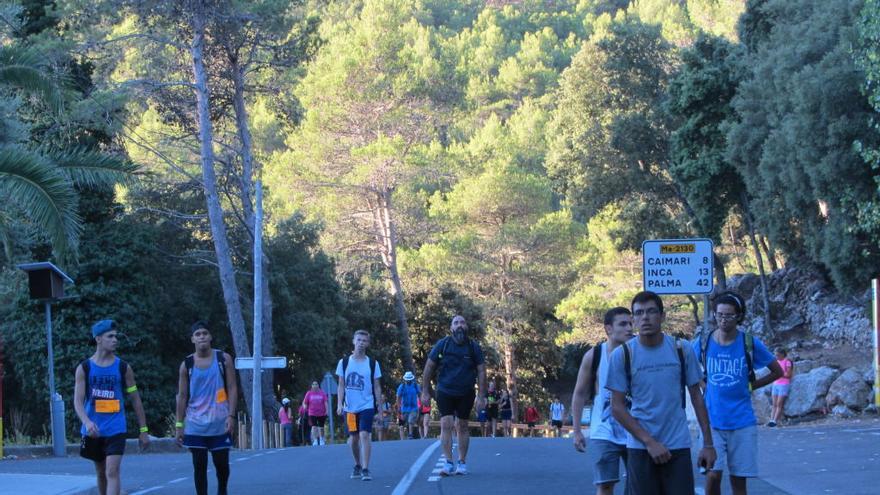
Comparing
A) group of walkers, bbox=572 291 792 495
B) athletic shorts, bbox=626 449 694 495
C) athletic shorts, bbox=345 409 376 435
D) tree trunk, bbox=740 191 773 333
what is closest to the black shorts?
athletic shorts, bbox=345 409 376 435

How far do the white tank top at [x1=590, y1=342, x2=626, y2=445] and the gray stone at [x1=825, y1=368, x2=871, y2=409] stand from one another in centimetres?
1891

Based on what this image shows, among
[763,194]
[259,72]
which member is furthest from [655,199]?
[259,72]

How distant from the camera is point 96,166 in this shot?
18.1m

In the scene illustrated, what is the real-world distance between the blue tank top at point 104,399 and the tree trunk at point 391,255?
4291 centimetres

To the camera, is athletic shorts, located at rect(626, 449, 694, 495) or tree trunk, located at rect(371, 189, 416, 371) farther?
tree trunk, located at rect(371, 189, 416, 371)

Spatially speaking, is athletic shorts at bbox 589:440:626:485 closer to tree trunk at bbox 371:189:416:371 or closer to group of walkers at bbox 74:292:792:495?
group of walkers at bbox 74:292:792:495

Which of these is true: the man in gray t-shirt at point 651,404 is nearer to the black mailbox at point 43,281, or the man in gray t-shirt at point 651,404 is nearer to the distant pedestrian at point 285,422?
the black mailbox at point 43,281

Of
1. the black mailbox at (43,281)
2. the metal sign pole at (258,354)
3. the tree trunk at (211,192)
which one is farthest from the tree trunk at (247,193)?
the black mailbox at (43,281)

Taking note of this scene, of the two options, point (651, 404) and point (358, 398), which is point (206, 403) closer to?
point (358, 398)

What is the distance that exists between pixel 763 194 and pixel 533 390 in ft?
91.2

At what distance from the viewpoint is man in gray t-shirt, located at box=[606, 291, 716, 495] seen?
7.23m

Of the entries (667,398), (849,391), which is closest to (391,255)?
(849,391)

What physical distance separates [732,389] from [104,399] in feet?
18.0

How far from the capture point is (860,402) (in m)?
27.0
